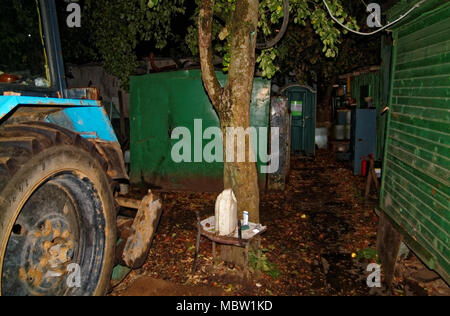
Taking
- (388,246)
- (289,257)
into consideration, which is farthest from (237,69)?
(388,246)

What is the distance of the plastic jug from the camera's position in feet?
14.5

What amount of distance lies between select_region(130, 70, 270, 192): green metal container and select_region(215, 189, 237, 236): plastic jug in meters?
3.93

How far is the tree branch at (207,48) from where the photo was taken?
4.57 meters

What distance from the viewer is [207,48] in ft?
15.4

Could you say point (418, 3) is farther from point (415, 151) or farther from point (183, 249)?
point (183, 249)

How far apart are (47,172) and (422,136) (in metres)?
4.48

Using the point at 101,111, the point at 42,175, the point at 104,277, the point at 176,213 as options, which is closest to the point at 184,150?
the point at 176,213

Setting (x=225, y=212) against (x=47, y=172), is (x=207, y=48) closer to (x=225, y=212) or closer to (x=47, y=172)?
(x=225, y=212)

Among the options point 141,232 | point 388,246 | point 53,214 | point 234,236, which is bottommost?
point 388,246

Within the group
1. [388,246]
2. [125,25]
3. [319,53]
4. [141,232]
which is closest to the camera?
[141,232]
